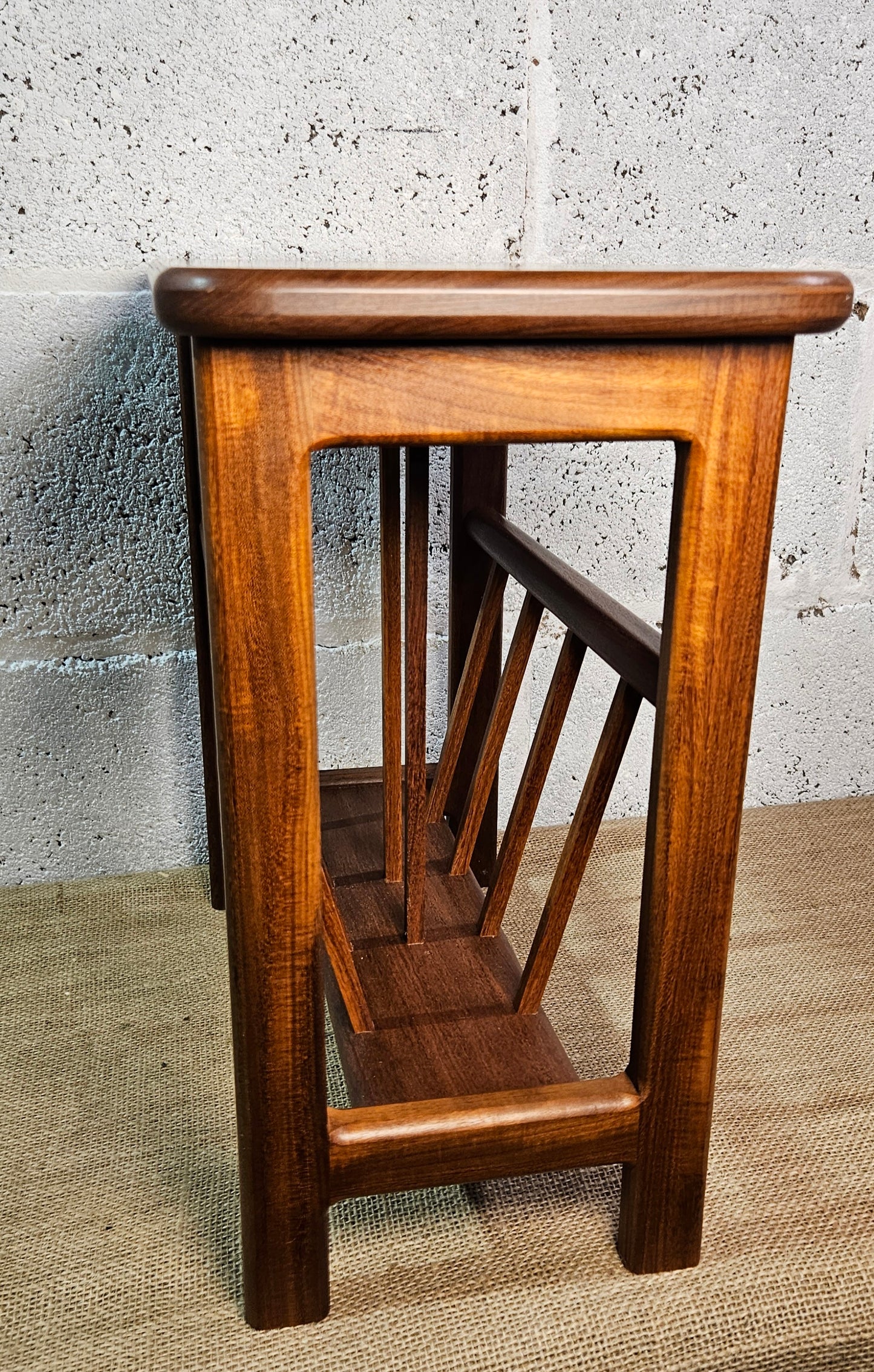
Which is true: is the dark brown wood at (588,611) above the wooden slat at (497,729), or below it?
above

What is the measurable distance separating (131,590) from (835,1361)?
1128 millimetres

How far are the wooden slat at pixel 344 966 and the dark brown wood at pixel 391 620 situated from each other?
200 mm

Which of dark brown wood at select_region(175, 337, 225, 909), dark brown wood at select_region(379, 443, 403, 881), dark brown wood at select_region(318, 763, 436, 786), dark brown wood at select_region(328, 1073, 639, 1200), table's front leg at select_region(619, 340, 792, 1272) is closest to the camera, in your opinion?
table's front leg at select_region(619, 340, 792, 1272)

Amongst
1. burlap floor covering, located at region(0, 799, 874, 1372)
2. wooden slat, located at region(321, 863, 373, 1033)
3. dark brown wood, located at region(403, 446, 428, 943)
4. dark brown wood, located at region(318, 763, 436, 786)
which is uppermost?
dark brown wood, located at region(403, 446, 428, 943)

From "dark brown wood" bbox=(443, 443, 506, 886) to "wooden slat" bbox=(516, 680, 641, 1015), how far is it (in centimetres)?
39

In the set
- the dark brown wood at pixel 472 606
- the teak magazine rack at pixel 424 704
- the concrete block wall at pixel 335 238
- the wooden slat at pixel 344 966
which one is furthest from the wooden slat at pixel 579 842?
the concrete block wall at pixel 335 238

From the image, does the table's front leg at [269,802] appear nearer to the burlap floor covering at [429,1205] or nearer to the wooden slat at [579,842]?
the burlap floor covering at [429,1205]

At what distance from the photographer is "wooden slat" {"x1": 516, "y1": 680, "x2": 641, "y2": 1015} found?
884 mm

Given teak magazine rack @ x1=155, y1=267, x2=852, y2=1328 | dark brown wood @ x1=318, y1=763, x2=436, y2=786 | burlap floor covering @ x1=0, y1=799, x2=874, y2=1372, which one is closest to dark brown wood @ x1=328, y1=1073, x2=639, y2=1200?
teak magazine rack @ x1=155, y1=267, x2=852, y2=1328

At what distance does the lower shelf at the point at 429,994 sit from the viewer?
3.24 ft

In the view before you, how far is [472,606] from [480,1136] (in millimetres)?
731

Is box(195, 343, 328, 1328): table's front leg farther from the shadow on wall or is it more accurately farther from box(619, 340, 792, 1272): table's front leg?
the shadow on wall

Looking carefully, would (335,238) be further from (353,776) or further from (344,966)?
(344,966)

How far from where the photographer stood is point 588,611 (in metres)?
0.93
